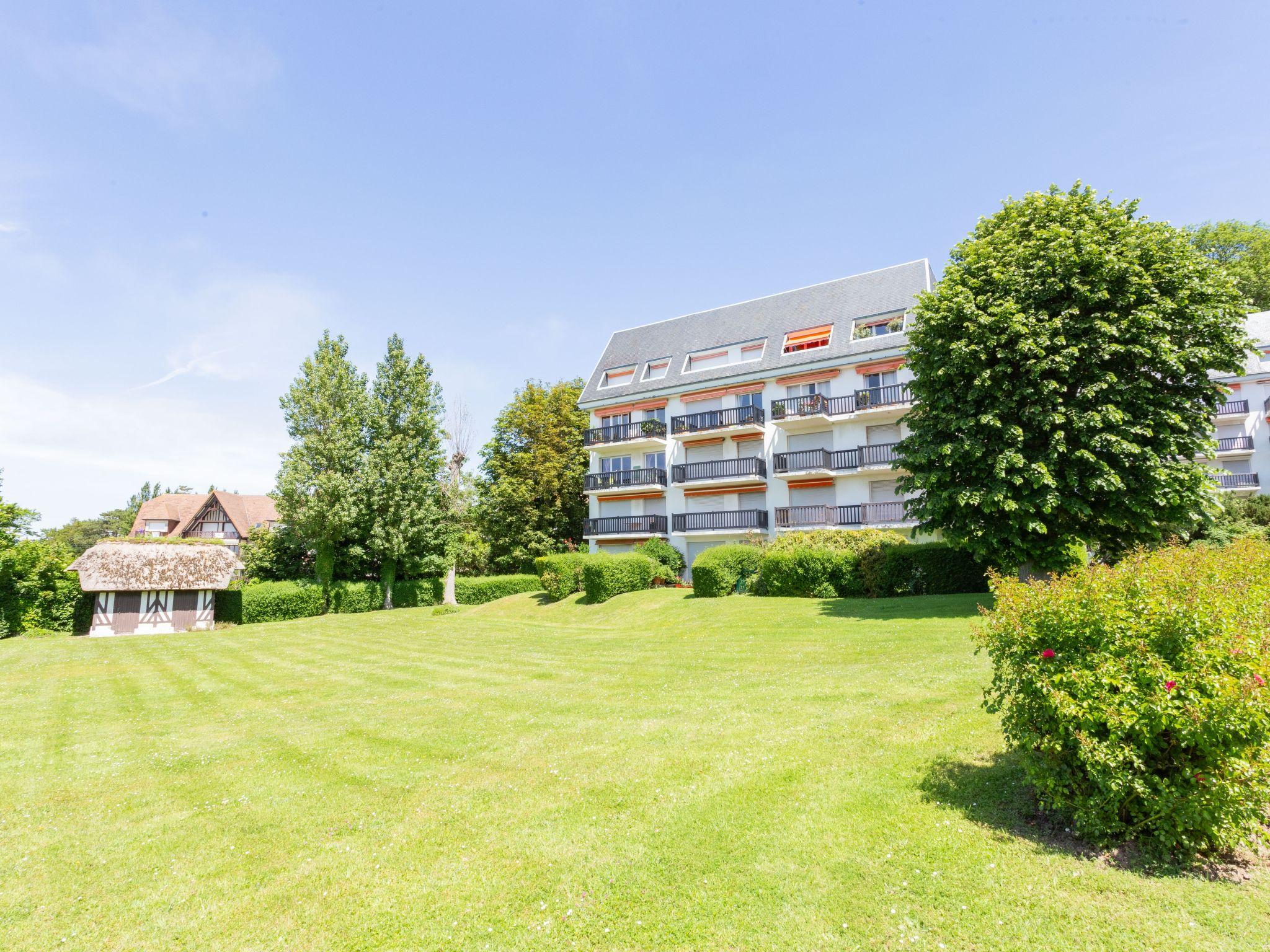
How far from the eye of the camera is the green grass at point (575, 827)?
4.72m

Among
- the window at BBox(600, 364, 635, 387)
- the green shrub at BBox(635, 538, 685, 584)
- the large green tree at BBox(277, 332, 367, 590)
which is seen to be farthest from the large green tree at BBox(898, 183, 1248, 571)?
the large green tree at BBox(277, 332, 367, 590)

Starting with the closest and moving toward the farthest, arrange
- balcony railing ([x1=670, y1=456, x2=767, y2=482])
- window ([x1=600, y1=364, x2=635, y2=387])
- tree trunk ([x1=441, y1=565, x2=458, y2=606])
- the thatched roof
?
Answer: the thatched roof
balcony railing ([x1=670, y1=456, x2=767, y2=482])
tree trunk ([x1=441, y1=565, x2=458, y2=606])
window ([x1=600, y1=364, x2=635, y2=387])

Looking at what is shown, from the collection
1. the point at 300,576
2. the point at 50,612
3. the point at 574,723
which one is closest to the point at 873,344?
the point at 574,723

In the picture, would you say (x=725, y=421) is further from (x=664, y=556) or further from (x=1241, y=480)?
(x=1241, y=480)

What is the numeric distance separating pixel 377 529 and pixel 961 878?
38574mm

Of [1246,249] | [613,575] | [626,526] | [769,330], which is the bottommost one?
[613,575]

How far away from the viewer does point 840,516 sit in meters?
32.2

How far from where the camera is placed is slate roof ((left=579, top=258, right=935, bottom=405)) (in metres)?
34.0

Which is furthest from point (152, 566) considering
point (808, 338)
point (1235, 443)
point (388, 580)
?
point (1235, 443)

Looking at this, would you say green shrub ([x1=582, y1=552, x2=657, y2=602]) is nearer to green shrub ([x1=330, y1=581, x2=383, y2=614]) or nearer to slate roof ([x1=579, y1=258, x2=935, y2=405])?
slate roof ([x1=579, y1=258, x2=935, y2=405])

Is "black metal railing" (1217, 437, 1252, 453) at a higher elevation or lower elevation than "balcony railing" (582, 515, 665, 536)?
higher

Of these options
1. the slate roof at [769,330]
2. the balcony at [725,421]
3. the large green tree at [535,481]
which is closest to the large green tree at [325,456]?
the large green tree at [535,481]

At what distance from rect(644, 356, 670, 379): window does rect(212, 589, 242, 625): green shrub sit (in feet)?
91.4

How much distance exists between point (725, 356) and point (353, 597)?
27671mm
